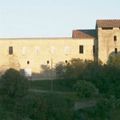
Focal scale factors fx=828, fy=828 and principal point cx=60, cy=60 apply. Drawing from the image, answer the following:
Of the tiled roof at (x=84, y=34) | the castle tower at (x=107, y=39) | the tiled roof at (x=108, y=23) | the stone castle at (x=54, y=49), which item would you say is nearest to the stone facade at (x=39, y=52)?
the stone castle at (x=54, y=49)

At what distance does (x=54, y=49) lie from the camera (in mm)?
87438

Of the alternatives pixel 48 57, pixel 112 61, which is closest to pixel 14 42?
pixel 48 57

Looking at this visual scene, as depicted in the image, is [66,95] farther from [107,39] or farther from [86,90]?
[107,39]

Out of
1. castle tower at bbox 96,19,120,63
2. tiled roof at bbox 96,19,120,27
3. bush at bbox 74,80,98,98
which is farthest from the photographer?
tiled roof at bbox 96,19,120,27

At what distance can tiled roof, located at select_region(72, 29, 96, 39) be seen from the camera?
289 ft

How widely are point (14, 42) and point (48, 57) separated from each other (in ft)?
13.1

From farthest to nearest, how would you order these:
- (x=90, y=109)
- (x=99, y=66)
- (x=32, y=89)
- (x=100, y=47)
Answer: (x=100, y=47)
(x=99, y=66)
(x=32, y=89)
(x=90, y=109)

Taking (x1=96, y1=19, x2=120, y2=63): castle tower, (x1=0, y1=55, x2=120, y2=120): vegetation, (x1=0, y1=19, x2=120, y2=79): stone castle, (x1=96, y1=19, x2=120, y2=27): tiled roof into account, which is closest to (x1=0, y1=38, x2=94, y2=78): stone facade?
(x1=0, y1=19, x2=120, y2=79): stone castle

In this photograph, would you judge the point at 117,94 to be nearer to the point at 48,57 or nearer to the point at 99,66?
the point at 99,66

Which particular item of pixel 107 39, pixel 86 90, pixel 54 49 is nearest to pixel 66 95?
pixel 86 90

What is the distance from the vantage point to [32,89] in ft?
239

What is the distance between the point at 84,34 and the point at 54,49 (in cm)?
385

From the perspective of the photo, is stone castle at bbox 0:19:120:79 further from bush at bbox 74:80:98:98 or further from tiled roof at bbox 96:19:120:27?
bush at bbox 74:80:98:98

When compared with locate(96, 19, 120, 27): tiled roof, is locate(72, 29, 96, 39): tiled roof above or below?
below
